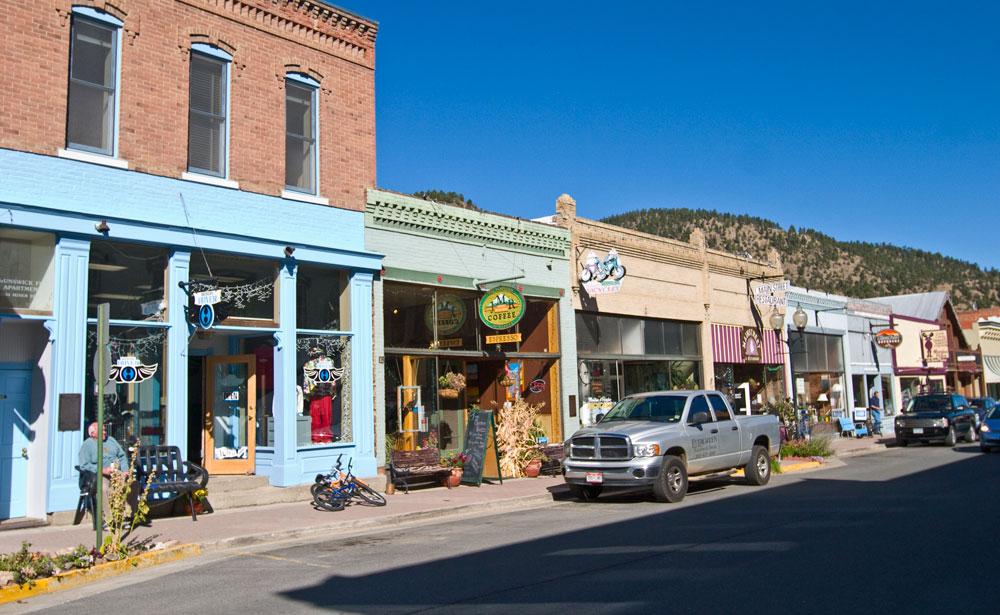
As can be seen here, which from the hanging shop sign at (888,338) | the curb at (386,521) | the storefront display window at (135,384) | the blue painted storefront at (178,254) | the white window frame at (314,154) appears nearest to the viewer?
the curb at (386,521)

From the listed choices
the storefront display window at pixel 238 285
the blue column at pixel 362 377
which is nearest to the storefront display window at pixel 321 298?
the blue column at pixel 362 377

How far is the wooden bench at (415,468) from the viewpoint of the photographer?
17.0m

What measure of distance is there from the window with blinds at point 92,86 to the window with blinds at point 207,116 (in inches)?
57.7

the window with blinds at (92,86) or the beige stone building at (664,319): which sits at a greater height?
the window with blinds at (92,86)

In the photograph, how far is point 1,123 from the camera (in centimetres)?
1277

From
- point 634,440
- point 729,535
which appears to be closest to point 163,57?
point 634,440

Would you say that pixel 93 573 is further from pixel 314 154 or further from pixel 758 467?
pixel 758 467

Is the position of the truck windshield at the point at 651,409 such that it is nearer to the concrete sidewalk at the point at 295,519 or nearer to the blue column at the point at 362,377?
the concrete sidewalk at the point at 295,519

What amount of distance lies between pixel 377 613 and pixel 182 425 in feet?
26.8

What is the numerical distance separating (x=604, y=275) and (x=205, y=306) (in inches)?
440

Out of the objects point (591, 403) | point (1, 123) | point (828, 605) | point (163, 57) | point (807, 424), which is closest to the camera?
point (828, 605)

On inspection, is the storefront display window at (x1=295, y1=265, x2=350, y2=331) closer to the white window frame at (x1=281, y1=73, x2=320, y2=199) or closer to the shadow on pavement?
the white window frame at (x1=281, y1=73, x2=320, y2=199)

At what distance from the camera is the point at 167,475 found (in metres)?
13.2

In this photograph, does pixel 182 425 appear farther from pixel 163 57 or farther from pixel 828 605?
pixel 828 605
